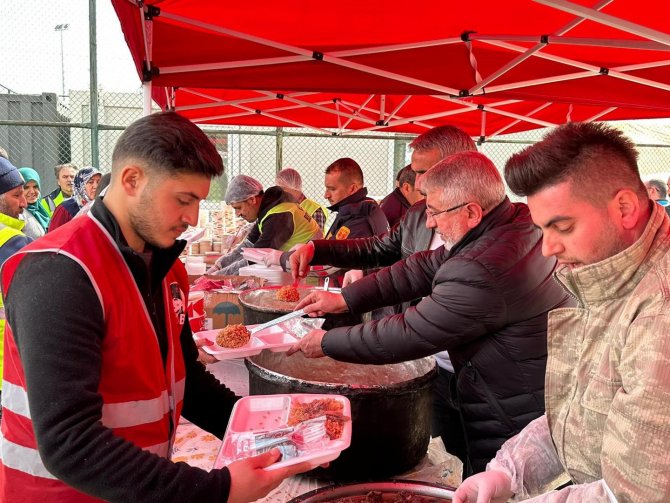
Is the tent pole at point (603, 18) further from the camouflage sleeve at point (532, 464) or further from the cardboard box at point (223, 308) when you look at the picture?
the cardboard box at point (223, 308)

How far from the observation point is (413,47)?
3.34m

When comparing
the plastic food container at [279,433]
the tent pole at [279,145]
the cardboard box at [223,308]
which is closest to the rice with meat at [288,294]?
the cardboard box at [223,308]

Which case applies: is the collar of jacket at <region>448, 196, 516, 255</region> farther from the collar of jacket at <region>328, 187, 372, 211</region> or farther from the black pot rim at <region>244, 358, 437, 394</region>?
the collar of jacket at <region>328, 187, 372, 211</region>

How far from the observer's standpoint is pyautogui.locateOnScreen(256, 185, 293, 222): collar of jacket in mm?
4930

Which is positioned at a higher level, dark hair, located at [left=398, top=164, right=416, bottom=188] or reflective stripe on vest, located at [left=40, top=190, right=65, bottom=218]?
dark hair, located at [left=398, top=164, right=416, bottom=188]

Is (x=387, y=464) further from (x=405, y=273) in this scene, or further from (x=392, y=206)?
(x=392, y=206)

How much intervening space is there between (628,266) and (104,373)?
3.61 feet

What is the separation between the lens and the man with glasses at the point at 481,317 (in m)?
1.80

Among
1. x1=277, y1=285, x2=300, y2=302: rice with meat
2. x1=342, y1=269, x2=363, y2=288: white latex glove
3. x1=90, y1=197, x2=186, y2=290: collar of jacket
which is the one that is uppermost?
x1=90, y1=197, x2=186, y2=290: collar of jacket

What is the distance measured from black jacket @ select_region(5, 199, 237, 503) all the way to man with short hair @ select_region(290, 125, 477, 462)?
4.24ft

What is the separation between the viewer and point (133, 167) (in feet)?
4.00

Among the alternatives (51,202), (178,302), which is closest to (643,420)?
(178,302)

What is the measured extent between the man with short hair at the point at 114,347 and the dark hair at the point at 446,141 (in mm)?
1857

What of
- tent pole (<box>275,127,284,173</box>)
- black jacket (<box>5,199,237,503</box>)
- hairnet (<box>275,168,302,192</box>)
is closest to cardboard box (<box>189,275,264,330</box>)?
black jacket (<box>5,199,237,503</box>)
